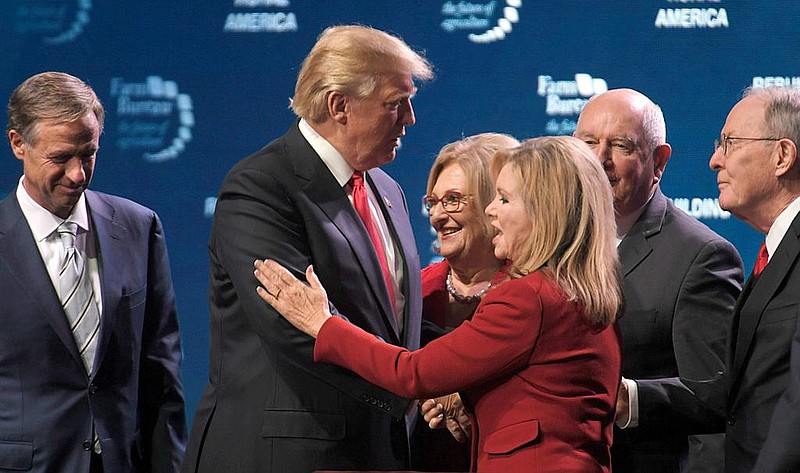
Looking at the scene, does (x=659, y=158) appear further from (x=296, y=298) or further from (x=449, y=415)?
(x=296, y=298)

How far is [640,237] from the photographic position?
3092mm

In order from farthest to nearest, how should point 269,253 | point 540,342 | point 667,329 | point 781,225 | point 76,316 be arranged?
1. point 76,316
2. point 667,329
3. point 781,225
4. point 269,253
5. point 540,342

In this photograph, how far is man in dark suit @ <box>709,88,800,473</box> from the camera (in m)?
2.65

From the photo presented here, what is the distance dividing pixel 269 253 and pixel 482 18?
2315mm

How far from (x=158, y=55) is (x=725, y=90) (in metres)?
2.35

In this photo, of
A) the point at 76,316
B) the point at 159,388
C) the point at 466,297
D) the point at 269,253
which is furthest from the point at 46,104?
the point at 466,297

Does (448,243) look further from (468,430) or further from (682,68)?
(682,68)

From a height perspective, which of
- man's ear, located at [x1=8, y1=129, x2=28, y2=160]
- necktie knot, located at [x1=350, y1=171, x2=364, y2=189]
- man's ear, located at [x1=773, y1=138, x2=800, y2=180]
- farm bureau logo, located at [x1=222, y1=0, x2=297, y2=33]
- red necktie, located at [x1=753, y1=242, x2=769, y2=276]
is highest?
farm bureau logo, located at [x1=222, y1=0, x2=297, y2=33]

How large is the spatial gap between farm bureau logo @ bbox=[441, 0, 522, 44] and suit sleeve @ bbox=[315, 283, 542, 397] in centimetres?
238

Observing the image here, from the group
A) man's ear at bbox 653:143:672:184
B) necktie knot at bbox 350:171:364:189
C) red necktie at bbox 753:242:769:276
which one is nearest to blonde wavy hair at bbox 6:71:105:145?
necktie knot at bbox 350:171:364:189

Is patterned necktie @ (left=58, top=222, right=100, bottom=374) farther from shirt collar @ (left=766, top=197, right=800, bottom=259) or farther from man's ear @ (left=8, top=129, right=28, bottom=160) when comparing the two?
shirt collar @ (left=766, top=197, right=800, bottom=259)

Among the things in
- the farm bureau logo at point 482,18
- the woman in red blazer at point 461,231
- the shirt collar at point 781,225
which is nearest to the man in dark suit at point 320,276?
the woman in red blazer at point 461,231

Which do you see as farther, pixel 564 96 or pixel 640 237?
pixel 564 96

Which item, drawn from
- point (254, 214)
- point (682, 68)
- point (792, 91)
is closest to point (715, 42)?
point (682, 68)
